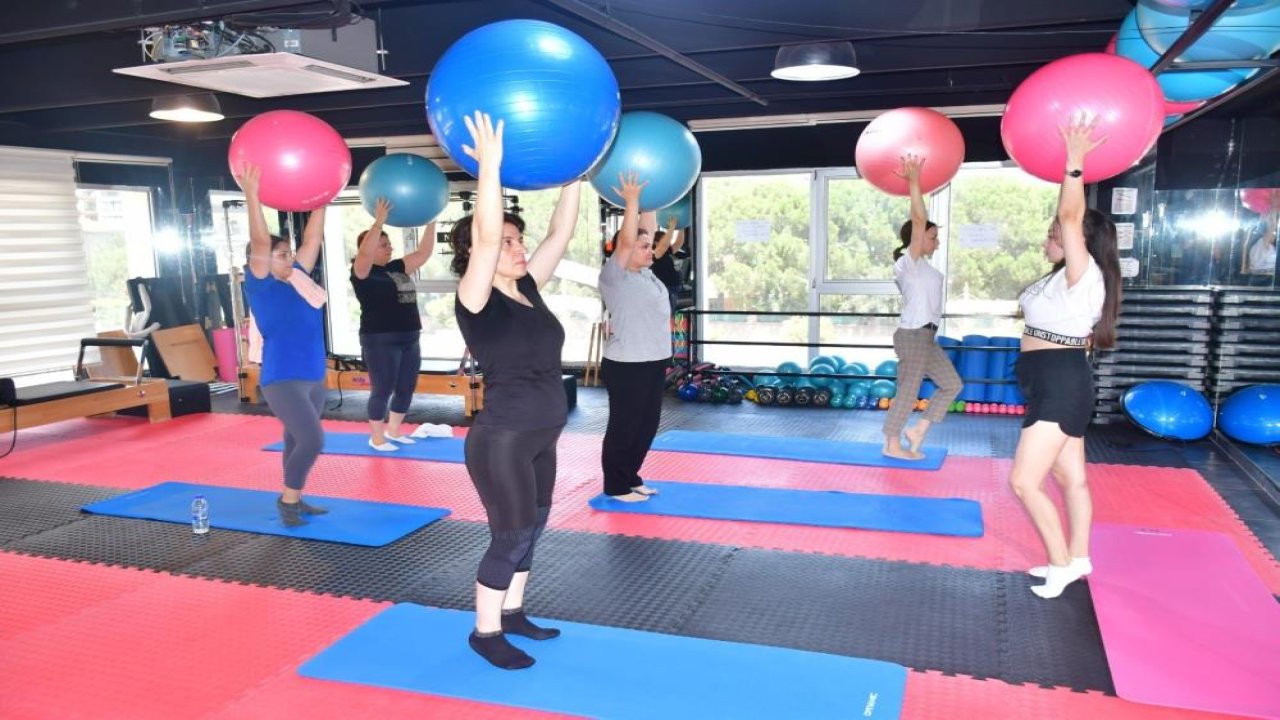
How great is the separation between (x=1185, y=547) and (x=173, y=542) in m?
4.48

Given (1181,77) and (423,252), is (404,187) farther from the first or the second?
(1181,77)

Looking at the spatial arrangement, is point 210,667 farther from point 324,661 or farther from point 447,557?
point 447,557

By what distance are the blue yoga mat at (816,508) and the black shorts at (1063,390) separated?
1.06 metres

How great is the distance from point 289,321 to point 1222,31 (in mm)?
3678

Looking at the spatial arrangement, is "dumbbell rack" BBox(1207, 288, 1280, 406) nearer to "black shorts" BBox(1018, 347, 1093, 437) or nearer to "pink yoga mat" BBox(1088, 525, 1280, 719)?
"pink yoga mat" BBox(1088, 525, 1280, 719)

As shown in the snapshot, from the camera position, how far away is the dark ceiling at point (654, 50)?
155 inches

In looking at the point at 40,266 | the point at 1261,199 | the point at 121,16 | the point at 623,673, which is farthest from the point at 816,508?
the point at 40,266

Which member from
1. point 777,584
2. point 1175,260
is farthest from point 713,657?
point 1175,260

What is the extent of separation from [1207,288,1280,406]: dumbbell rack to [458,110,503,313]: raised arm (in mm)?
5508

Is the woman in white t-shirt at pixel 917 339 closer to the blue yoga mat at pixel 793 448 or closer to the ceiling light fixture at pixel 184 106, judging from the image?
the blue yoga mat at pixel 793 448

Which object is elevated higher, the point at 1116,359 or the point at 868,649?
the point at 1116,359

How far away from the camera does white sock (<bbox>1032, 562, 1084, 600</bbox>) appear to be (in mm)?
3260

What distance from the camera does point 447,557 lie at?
3.84 metres

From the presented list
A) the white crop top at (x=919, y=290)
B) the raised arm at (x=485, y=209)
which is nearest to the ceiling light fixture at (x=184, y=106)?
the raised arm at (x=485, y=209)
